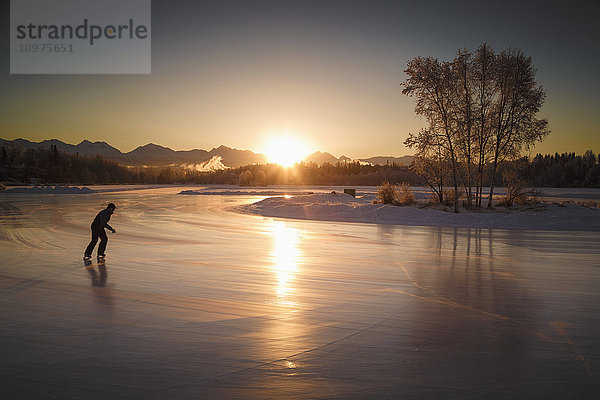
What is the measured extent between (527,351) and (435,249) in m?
8.02

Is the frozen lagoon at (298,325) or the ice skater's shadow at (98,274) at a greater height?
the frozen lagoon at (298,325)

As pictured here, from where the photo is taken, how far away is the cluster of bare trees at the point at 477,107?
25.8 meters

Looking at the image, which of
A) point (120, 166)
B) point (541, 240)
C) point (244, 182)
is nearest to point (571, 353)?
point (541, 240)

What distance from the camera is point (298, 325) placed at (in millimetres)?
5430


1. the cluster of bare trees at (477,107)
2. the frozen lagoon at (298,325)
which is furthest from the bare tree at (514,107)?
the frozen lagoon at (298,325)

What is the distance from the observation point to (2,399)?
3516 millimetres

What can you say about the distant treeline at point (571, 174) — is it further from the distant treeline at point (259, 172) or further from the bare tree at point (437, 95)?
the bare tree at point (437, 95)

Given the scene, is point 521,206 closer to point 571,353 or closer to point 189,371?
point 571,353

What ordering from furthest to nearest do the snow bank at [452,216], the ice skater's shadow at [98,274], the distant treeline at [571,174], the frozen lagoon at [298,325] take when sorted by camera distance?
1. the distant treeline at [571,174]
2. the snow bank at [452,216]
3. the ice skater's shadow at [98,274]
4. the frozen lagoon at [298,325]

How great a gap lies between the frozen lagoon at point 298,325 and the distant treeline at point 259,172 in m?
102

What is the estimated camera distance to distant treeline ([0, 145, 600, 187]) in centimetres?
12244

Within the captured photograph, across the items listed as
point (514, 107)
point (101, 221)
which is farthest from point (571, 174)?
point (101, 221)

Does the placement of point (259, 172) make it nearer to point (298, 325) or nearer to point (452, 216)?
point (452, 216)

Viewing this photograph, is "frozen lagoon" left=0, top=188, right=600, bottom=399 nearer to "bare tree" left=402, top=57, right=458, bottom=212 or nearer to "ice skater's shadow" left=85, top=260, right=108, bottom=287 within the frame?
"ice skater's shadow" left=85, top=260, right=108, bottom=287
